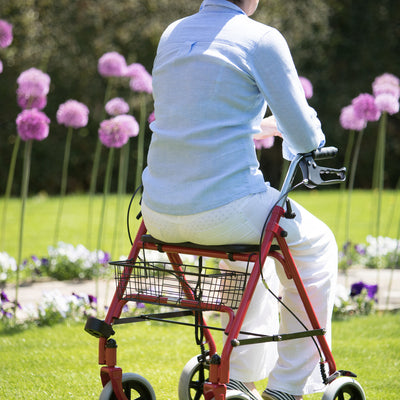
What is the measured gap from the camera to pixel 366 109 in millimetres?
4672

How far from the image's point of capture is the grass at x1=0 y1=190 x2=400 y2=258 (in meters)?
7.90

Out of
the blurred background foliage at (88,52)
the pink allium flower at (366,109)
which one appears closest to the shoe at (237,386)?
the pink allium flower at (366,109)

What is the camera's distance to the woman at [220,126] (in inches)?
95.3

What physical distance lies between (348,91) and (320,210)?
4.03 meters

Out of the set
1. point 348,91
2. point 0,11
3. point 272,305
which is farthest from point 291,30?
point 272,305

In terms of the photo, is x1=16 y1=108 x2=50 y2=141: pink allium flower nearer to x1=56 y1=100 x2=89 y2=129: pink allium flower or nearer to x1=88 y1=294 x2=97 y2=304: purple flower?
x1=56 y1=100 x2=89 y2=129: pink allium flower

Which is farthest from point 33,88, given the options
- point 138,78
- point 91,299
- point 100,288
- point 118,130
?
point 100,288

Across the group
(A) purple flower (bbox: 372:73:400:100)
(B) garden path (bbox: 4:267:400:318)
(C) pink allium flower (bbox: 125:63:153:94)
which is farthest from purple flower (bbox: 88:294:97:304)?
(A) purple flower (bbox: 372:73:400:100)

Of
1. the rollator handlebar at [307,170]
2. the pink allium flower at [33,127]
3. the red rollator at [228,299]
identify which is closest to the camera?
the red rollator at [228,299]

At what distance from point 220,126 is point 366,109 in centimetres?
245

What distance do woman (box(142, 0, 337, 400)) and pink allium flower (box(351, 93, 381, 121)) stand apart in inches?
85.7

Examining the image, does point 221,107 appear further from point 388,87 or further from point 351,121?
point 351,121

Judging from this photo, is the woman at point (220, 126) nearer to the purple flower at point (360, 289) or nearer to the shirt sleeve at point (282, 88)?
the shirt sleeve at point (282, 88)

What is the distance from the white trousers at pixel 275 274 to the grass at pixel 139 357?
1.79ft
